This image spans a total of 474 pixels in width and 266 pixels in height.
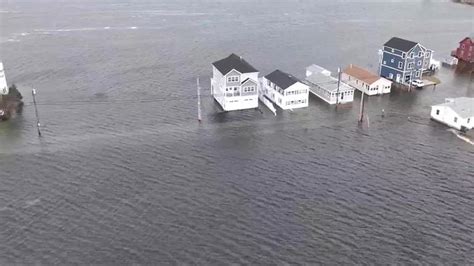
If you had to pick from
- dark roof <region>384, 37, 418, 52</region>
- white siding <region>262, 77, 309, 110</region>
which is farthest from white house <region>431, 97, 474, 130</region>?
white siding <region>262, 77, 309, 110</region>

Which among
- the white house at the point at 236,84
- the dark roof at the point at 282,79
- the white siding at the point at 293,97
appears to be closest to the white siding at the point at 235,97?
the white house at the point at 236,84

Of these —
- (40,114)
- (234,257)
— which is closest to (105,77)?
(40,114)

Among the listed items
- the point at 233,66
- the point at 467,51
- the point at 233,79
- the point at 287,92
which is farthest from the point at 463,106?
the point at 467,51

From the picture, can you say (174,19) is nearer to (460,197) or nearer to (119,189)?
(119,189)

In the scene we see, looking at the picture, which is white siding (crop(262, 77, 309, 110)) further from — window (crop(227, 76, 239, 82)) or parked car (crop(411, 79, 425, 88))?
parked car (crop(411, 79, 425, 88))

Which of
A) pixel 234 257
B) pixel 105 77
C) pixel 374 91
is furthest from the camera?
pixel 105 77
